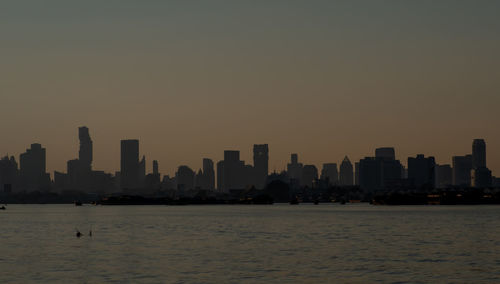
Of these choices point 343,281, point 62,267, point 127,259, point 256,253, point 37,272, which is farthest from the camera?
point 256,253

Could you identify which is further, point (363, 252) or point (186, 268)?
point (363, 252)

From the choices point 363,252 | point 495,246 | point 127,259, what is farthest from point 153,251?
point 495,246

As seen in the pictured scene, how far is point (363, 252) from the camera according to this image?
9781 centimetres

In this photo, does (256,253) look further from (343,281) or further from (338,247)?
(343,281)

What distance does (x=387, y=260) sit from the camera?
8669cm

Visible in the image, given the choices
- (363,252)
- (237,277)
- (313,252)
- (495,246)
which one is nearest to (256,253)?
(313,252)

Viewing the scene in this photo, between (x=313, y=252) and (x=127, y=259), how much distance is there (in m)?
23.2

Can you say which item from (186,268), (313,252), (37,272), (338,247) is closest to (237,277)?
(186,268)

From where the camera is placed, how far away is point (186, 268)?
79.7 m

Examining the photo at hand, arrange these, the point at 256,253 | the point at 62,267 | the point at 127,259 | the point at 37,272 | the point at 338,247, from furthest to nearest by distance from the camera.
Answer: the point at 338,247 < the point at 256,253 < the point at 127,259 < the point at 62,267 < the point at 37,272

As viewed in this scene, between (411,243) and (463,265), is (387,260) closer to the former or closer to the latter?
(463,265)

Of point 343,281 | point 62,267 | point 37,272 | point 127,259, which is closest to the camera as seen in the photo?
point 343,281

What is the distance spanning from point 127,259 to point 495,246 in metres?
50.4

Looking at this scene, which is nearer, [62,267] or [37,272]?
[37,272]
